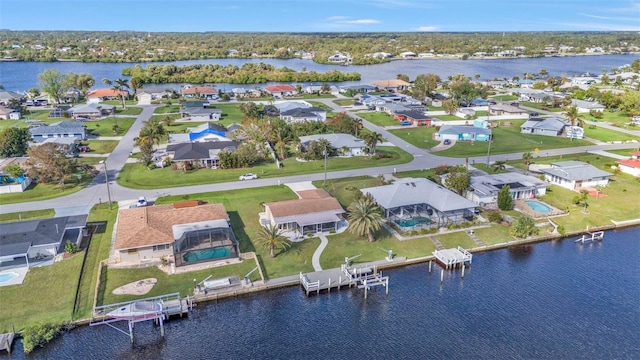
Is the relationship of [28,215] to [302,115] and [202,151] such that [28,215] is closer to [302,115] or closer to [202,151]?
[202,151]

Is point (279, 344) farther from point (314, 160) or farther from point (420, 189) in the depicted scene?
point (314, 160)

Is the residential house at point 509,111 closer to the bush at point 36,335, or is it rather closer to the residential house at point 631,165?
the residential house at point 631,165

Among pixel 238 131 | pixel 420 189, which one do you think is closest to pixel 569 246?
pixel 420 189

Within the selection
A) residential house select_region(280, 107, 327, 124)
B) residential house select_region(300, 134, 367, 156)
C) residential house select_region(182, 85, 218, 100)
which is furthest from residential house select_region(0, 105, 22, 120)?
residential house select_region(300, 134, 367, 156)

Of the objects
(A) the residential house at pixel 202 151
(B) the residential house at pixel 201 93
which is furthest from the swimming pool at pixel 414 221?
(B) the residential house at pixel 201 93

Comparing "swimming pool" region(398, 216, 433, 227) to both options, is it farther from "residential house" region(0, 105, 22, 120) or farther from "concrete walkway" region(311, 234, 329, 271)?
"residential house" region(0, 105, 22, 120)

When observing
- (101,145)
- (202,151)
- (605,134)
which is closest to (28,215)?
(202,151)
